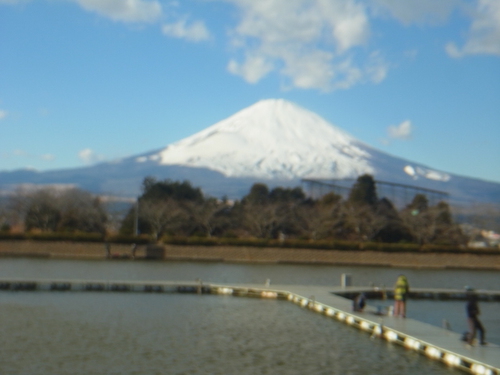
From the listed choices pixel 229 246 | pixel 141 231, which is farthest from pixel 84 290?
pixel 141 231

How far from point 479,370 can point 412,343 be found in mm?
2251

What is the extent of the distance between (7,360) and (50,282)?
10266 mm

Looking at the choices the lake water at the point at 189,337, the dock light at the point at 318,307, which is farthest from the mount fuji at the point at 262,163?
the dock light at the point at 318,307

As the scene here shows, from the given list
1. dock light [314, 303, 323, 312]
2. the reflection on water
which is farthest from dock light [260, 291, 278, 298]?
dock light [314, 303, 323, 312]

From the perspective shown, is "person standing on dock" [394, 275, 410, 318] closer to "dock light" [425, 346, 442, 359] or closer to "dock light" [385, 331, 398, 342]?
"dock light" [385, 331, 398, 342]

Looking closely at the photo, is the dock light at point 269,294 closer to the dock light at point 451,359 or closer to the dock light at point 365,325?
the dock light at point 365,325

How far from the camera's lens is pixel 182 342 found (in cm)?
1255

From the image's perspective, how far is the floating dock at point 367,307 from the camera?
11188 mm

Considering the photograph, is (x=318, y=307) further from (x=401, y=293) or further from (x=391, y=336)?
(x=391, y=336)

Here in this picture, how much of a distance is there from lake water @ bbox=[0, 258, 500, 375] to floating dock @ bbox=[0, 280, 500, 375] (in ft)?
0.89

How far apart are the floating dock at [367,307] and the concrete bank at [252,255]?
16744mm

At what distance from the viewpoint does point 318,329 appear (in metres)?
14.6

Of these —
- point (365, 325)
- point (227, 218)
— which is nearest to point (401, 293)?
point (365, 325)

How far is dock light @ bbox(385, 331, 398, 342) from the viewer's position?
43.6ft
